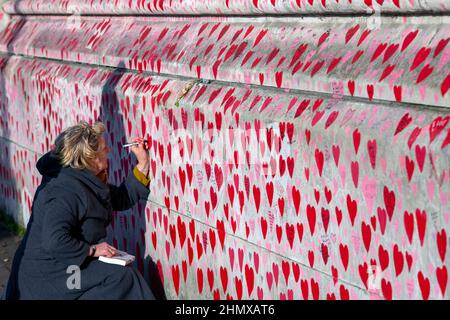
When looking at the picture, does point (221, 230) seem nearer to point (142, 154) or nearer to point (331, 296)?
point (142, 154)

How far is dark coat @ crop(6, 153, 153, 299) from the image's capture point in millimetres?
5375

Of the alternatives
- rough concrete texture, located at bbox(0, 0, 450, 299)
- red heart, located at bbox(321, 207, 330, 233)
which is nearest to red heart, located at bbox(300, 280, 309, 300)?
rough concrete texture, located at bbox(0, 0, 450, 299)

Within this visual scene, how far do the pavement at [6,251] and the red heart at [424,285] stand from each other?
4149 mm

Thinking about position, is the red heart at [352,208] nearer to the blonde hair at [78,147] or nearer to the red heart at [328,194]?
the red heart at [328,194]

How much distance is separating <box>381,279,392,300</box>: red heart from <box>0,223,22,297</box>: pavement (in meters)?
3.90

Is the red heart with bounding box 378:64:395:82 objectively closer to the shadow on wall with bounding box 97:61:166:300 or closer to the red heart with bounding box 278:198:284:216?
the red heart with bounding box 278:198:284:216

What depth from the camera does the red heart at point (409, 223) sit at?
3863mm

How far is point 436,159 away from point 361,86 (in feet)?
2.07

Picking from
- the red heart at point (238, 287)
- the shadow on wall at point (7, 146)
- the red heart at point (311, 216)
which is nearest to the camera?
the red heart at point (311, 216)

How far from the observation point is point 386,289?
4105 mm

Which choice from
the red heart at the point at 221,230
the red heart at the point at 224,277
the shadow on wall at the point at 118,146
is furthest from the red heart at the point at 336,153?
the shadow on wall at the point at 118,146

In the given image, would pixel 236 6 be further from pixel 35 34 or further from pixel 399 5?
pixel 35 34
